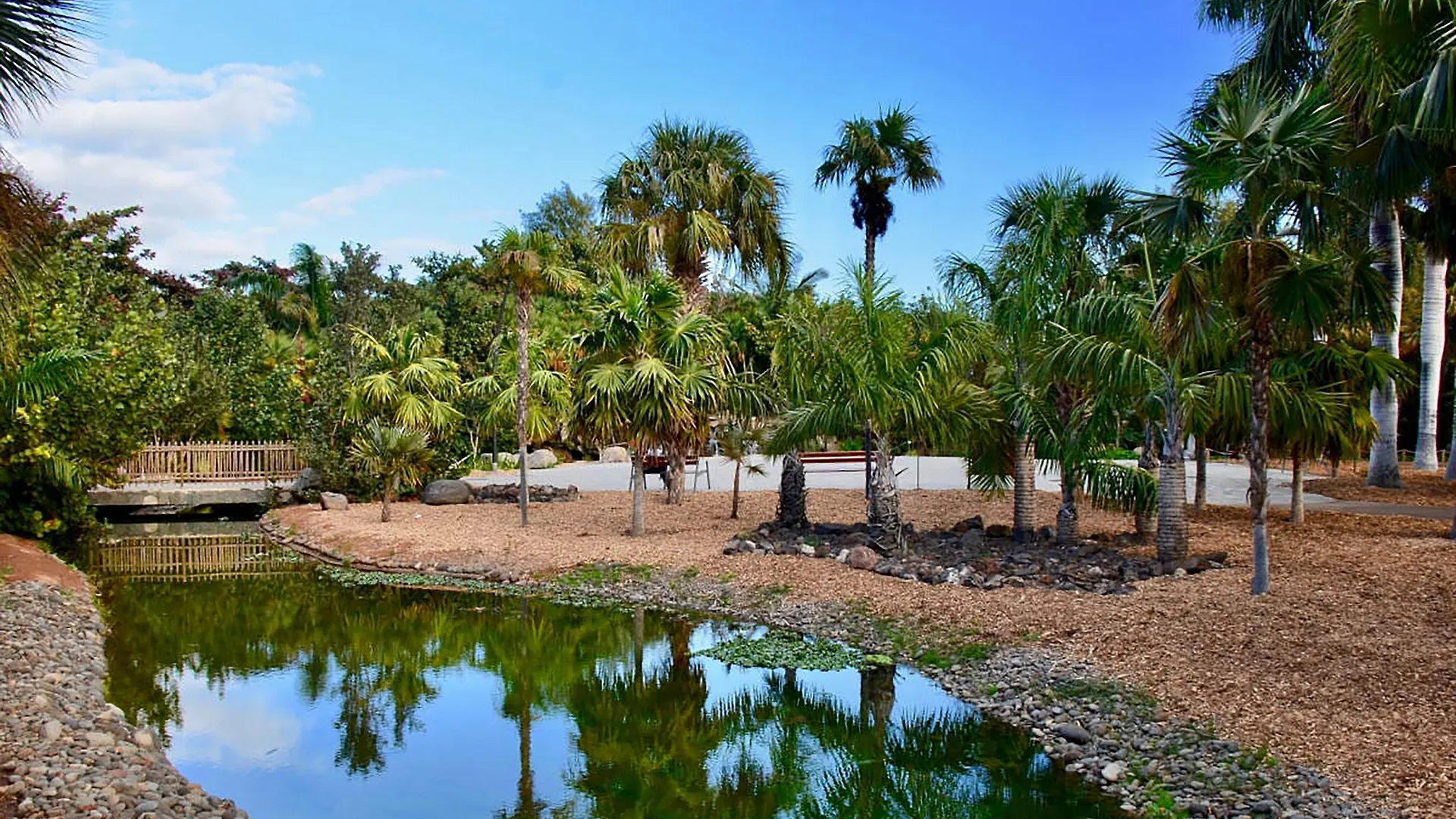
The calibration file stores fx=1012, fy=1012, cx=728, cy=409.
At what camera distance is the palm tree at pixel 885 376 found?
11547 millimetres

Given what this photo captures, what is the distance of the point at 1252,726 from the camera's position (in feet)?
20.4

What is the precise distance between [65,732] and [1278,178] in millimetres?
9511

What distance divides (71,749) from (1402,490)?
1938cm

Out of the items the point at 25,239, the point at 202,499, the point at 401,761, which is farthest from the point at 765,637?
the point at 202,499

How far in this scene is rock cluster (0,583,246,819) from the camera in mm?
5145

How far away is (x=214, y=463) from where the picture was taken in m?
20.9

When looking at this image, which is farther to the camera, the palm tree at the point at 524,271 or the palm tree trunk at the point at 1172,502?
the palm tree at the point at 524,271

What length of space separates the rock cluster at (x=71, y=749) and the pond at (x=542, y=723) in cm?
46

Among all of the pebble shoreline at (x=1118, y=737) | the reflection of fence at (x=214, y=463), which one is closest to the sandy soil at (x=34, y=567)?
the reflection of fence at (x=214, y=463)

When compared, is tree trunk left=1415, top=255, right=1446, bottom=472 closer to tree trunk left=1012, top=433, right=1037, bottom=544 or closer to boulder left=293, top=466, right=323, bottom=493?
tree trunk left=1012, top=433, right=1037, bottom=544

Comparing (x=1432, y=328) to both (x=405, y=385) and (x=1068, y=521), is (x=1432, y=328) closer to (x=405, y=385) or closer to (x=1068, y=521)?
(x=1068, y=521)

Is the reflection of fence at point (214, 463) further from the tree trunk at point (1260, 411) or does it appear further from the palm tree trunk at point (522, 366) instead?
the tree trunk at point (1260, 411)

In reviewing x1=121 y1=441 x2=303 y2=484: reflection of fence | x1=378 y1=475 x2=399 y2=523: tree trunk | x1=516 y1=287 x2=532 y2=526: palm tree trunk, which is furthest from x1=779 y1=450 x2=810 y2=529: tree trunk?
x1=121 y1=441 x2=303 y2=484: reflection of fence

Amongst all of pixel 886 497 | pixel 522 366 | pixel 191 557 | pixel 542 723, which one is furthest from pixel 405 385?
pixel 542 723
